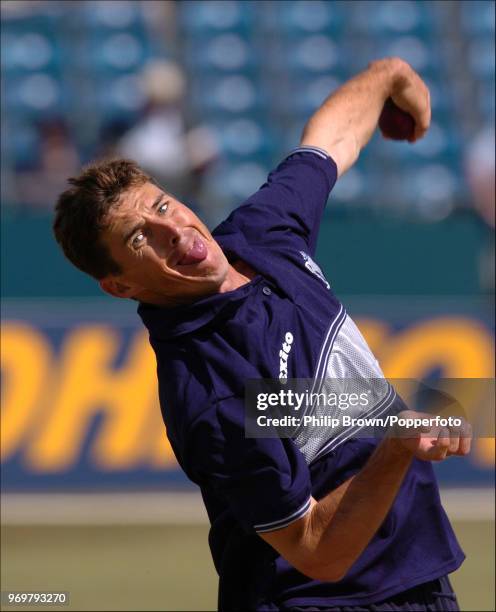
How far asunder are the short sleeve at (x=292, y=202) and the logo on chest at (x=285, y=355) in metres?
0.42

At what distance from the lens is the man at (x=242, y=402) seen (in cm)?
302

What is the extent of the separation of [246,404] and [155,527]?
4.84m

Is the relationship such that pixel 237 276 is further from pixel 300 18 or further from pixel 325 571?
pixel 300 18

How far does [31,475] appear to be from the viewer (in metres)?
8.20

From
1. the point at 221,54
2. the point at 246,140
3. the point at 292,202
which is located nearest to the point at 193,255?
the point at 292,202

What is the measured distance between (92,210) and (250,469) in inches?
33.8

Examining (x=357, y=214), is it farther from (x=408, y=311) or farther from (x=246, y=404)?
(x=246, y=404)

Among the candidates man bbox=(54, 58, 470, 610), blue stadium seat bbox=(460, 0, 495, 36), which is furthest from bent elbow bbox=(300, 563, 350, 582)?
blue stadium seat bbox=(460, 0, 495, 36)

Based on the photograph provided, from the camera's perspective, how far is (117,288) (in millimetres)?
3488

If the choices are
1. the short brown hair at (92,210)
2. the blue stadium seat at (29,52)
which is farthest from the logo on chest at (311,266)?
the blue stadium seat at (29,52)

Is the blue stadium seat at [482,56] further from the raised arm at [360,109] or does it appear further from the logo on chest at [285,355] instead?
the logo on chest at [285,355]

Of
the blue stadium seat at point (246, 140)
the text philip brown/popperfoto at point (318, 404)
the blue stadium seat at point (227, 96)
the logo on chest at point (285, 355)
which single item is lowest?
the text philip brown/popperfoto at point (318, 404)

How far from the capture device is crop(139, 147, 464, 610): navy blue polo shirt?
3041 mm

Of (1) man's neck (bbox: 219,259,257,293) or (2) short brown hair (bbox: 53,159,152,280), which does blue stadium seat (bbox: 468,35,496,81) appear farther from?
(2) short brown hair (bbox: 53,159,152,280)
